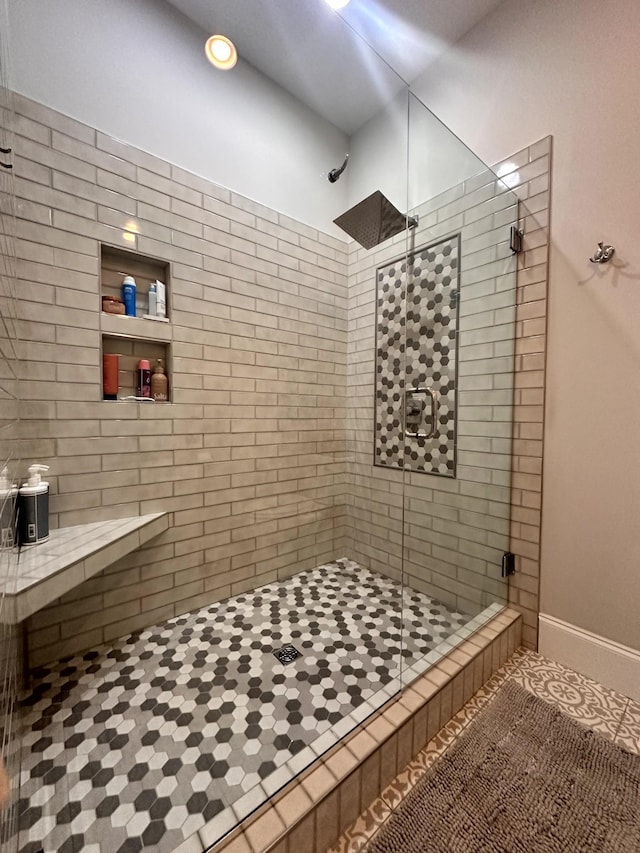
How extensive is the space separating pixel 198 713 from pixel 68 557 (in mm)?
674

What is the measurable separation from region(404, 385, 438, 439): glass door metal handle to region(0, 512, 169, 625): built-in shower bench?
1.26m

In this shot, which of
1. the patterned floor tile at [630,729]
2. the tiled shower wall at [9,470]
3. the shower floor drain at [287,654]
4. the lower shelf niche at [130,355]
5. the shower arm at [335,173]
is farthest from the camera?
the shower arm at [335,173]

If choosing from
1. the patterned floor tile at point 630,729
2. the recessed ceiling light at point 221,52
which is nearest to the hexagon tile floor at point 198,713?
the patterned floor tile at point 630,729

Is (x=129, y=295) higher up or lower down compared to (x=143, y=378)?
higher up

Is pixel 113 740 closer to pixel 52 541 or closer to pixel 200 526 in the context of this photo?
pixel 52 541

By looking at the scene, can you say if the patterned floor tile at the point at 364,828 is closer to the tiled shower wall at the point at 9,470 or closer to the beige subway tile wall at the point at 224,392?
the tiled shower wall at the point at 9,470

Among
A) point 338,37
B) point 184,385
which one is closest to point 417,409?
point 184,385

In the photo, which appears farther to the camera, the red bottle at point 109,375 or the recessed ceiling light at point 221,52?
the recessed ceiling light at point 221,52

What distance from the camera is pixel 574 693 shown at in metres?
1.28

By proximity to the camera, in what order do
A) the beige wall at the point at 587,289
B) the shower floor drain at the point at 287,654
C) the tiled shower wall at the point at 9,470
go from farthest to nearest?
the shower floor drain at the point at 287,654, the beige wall at the point at 587,289, the tiled shower wall at the point at 9,470

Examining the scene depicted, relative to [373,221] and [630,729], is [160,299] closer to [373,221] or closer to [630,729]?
[373,221]

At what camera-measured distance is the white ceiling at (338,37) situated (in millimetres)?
1466

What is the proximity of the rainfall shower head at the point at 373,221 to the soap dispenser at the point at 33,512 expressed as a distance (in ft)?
6.67

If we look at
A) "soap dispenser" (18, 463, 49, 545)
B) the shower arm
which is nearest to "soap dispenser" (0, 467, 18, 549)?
"soap dispenser" (18, 463, 49, 545)
